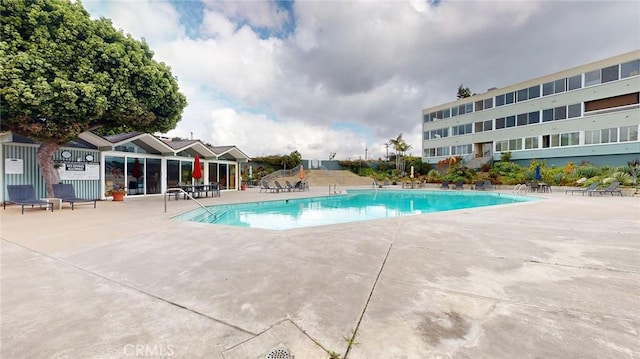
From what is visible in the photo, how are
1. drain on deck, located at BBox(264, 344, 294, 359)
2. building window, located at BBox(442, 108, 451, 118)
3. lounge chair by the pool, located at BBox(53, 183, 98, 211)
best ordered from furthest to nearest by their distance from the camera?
building window, located at BBox(442, 108, 451, 118)
lounge chair by the pool, located at BBox(53, 183, 98, 211)
drain on deck, located at BBox(264, 344, 294, 359)

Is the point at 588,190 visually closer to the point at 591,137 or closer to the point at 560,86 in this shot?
the point at 591,137

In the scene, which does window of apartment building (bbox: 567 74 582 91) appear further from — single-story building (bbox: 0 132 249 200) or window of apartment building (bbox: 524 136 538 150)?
single-story building (bbox: 0 132 249 200)

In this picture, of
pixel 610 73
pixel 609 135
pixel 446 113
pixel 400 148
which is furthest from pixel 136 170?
pixel 610 73

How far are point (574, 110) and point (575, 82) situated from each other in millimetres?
2507

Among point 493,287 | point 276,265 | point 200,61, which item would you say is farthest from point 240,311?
point 200,61

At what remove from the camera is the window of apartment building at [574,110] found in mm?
22781

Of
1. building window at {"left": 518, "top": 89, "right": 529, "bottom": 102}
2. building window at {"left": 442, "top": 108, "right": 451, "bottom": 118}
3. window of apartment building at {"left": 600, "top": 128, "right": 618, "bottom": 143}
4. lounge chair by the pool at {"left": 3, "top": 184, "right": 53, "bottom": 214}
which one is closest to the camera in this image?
lounge chair by the pool at {"left": 3, "top": 184, "right": 53, "bottom": 214}

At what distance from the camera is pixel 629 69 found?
2011 centimetres

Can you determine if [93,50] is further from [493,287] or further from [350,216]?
[493,287]

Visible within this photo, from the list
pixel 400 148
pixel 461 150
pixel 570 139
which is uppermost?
pixel 400 148

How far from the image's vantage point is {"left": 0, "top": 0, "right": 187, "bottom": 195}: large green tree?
8.24 metres

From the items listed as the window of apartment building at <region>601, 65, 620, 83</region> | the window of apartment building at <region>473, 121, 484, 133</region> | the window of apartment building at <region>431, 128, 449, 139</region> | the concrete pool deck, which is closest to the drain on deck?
the concrete pool deck

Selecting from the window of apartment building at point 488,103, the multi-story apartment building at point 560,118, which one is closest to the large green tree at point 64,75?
the multi-story apartment building at point 560,118

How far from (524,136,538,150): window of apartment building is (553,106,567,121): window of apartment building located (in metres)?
2.33
